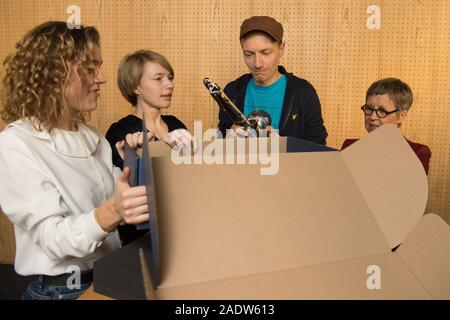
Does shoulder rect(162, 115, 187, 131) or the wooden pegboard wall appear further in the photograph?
the wooden pegboard wall

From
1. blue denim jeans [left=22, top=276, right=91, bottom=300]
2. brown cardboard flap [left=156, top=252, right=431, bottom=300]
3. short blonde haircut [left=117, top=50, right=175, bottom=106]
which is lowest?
blue denim jeans [left=22, top=276, right=91, bottom=300]

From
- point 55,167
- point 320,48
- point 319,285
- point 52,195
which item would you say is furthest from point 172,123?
point 319,285

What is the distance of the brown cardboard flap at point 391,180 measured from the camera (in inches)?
30.7

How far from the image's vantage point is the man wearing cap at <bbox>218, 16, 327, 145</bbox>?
185cm

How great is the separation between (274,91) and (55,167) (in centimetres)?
114

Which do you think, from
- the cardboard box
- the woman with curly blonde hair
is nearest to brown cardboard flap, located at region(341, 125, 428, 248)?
the cardboard box

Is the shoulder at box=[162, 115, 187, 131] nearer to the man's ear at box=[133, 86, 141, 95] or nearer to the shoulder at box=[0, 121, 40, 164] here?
the man's ear at box=[133, 86, 141, 95]

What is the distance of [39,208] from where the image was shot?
836mm

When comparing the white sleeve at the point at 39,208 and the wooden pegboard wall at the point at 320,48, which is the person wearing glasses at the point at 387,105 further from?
the white sleeve at the point at 39,208

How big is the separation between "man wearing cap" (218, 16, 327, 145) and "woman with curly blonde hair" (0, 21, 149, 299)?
0.84 m

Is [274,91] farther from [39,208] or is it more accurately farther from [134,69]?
[39,208]

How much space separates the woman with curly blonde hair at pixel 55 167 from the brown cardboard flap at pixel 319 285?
0.70ft

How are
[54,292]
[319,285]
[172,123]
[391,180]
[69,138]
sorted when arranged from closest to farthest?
[319,285], [391,180], [54,292], [69,138], [172,123]
